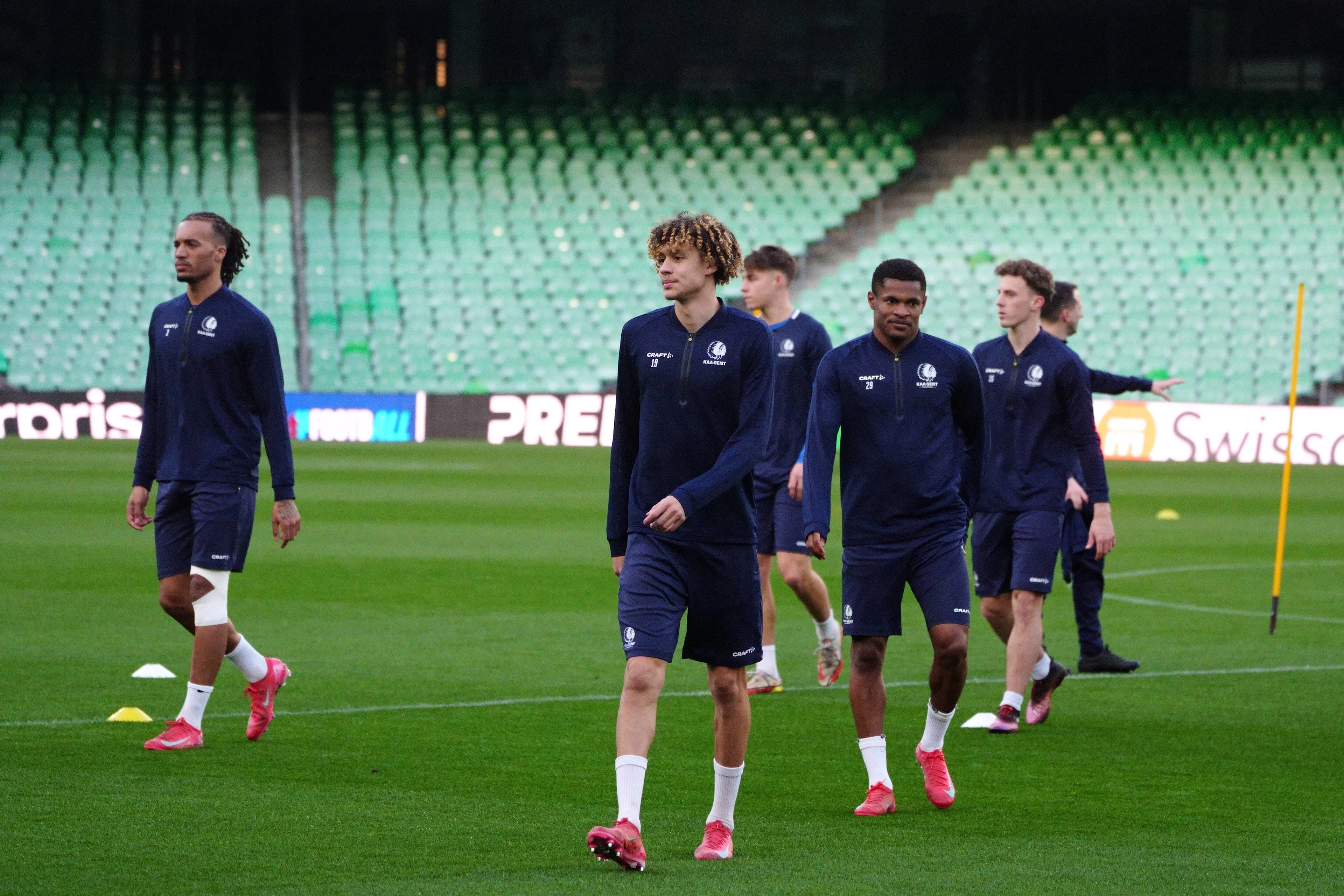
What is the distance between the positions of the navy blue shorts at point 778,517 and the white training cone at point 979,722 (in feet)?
4.36

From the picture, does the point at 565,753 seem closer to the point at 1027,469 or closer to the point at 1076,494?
the point at 1027,469

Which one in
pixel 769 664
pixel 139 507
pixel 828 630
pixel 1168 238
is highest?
pixel 1168 238

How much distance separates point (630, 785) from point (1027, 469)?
3506 millimetres

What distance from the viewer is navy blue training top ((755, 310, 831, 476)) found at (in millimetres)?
9453

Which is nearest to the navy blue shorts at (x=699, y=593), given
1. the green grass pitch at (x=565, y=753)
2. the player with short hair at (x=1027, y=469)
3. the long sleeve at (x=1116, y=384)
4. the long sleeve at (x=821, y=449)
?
the long sleeve at (x=821, y=449)

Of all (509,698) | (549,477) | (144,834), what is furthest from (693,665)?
(549,477)

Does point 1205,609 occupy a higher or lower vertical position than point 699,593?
lower

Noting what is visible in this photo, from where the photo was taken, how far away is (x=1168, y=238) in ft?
113

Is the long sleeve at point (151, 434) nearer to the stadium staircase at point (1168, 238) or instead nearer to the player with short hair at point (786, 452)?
the player with short hair at point (786, 452)

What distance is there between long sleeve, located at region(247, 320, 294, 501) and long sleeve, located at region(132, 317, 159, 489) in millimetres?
415

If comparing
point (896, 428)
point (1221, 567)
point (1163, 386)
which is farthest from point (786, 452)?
point (1221, 567)

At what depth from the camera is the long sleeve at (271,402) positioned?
25.1ft

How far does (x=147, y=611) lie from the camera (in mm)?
12148

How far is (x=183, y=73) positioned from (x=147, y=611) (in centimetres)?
3334
